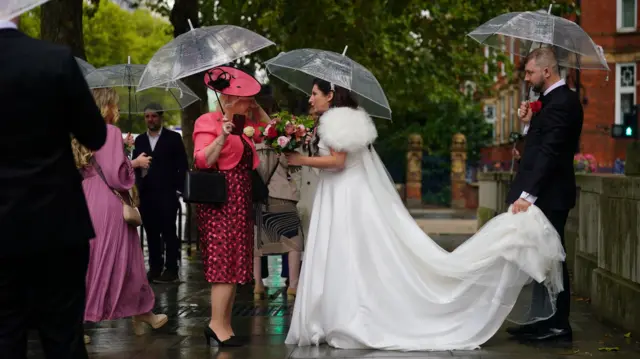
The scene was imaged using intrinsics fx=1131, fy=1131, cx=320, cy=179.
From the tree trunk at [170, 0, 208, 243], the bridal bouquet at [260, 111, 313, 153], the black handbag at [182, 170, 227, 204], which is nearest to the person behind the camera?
the black handbag at [182, 170, 227, 204]

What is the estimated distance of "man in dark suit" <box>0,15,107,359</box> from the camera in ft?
14.9

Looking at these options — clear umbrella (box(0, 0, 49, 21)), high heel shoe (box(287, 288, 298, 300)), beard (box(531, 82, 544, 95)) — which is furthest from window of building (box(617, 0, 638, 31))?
clear umbrella (box(0, 0, 49, 21))

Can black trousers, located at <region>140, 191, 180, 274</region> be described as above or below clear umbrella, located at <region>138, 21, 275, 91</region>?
below

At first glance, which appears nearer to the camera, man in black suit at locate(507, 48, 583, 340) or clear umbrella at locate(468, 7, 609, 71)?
man in black suit at locate(507, 48, 583, 340)

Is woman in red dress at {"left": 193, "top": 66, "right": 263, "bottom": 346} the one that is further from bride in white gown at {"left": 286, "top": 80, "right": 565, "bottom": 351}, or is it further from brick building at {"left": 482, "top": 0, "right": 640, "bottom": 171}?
brick building at {"left": 482, "top": 0, "right": 640, "bottom": 171}

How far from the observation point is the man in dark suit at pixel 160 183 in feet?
43.9

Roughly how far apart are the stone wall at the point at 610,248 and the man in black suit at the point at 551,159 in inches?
21.3

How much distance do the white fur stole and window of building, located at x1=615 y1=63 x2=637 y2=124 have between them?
33.0 m

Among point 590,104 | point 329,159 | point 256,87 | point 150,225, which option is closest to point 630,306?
point 329,159

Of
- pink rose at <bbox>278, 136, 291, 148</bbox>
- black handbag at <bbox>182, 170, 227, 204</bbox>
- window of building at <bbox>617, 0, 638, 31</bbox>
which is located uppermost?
window of building at <bbox>617, 0, 638, 31</bbox>

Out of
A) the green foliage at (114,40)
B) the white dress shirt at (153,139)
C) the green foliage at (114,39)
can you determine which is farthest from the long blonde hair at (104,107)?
the green foliage at (114,39)

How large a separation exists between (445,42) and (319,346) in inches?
604

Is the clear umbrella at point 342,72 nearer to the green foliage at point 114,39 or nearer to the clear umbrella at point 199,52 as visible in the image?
the clear umbrella at point 199,52

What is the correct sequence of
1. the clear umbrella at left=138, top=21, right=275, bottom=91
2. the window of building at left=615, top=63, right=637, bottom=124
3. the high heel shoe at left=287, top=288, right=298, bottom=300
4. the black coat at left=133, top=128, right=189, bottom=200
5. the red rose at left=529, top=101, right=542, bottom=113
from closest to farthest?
the clear umbrella at left=138, top=21, right=275, bottom=91
the red rose at left=529, top=101, right=542, bottom=113
the high heel shoe at left=287, top=288, right=298, bottom=300
the black coat at left=133, top=128, right=189, bottom=200
the window of building at left=615, top=63, right=637, bottom=124
